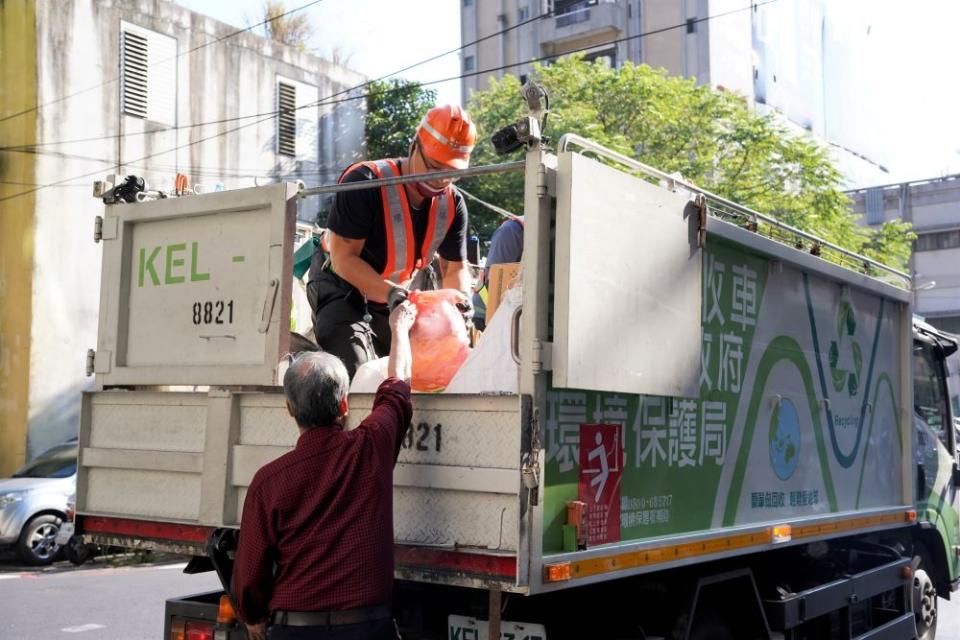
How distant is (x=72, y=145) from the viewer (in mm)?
19328

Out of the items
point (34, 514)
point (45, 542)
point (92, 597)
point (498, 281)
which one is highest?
point (498, 281)

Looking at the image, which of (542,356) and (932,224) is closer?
(542,356)

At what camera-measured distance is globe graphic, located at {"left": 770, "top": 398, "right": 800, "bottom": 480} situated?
5.20m

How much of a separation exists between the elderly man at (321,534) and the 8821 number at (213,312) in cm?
98

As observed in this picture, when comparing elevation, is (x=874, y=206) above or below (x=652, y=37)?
below

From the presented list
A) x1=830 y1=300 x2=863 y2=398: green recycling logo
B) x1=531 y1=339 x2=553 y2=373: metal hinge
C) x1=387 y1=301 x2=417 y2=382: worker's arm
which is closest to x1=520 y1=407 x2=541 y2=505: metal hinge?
x1=531 y1=339 x2=553 y2=373: metal hinge

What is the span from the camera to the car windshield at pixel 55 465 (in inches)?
527

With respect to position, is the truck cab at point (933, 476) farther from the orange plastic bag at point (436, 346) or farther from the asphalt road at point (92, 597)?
the asphalt road at point (92, 597)

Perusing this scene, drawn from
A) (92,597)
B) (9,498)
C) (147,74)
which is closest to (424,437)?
(92,597)

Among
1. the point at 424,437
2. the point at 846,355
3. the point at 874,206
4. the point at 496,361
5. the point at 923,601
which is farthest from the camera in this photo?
the point at 874,206

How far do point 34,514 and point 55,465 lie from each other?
3.39 feet

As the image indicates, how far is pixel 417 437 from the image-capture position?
3.90 meters

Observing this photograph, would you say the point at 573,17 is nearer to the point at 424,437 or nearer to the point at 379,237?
the point at 379,237

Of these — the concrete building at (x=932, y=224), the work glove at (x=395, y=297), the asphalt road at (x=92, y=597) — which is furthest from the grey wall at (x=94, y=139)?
the concrete building at (x=932, y=224)
